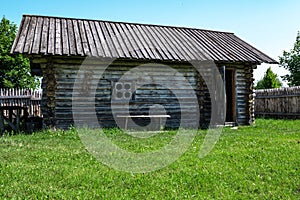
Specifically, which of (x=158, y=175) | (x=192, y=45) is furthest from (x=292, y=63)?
(x=158, y=175)

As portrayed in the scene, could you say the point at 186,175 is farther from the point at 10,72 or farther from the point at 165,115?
the point at 10,72

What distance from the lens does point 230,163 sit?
20.9 ft

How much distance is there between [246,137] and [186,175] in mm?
4795

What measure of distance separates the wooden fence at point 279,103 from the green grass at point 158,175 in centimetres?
1168

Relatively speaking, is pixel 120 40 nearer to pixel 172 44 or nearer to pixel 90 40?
pixel 90 40

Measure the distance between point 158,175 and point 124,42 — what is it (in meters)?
8.53

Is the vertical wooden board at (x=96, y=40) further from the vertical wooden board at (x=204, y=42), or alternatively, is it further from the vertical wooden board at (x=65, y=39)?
the vertical wooden board at (x=204, y=42)

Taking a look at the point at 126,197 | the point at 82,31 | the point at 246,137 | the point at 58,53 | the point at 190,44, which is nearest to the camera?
the point at 126,197

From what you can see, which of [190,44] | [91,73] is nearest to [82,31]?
[91,73]

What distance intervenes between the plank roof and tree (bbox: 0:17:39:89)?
21401 millimetres

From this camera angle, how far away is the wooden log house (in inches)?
452

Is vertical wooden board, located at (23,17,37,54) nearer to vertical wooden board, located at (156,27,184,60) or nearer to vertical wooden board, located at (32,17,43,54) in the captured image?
vertical wooden board, located at (32,17,43,54)

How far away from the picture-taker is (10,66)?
35281 mm

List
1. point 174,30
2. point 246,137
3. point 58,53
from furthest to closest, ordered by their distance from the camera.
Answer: point 174,30 < point 58,53 < point 246,137
